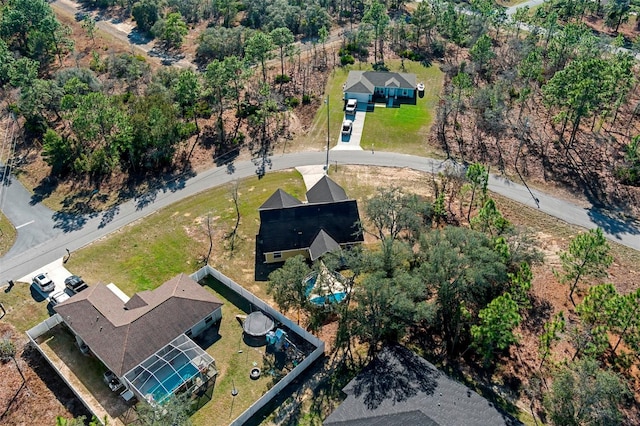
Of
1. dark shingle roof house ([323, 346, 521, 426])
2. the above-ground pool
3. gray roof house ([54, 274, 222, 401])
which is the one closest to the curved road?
gray roof house ([54, 274, 222, 401])

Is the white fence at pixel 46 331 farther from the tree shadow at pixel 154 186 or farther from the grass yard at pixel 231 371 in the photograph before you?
the tree shadow at pixel 154 186

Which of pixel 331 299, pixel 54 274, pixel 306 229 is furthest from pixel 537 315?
pixel 54 274

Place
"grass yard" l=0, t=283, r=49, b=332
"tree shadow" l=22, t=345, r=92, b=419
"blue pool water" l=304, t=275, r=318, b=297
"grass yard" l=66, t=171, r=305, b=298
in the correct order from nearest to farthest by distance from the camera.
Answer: "tree shadow" l=22, t=345, r=92, b=419 < "blue pool water" l=304, t=275, r=318, b=297 < "grass yard" l=0, t=283, r=49, b=332 < "grass yard" l=66, t=171, r=305, b=298

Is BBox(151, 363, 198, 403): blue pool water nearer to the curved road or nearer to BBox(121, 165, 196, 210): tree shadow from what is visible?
the curved road

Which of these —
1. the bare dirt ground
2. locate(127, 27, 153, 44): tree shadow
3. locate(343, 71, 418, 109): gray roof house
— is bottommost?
the bare dirt ground

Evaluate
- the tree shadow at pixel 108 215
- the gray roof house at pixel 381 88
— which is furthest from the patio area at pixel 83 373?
the gray roof house at pixel 381 88

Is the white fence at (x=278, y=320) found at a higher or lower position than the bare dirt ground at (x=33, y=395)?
higher

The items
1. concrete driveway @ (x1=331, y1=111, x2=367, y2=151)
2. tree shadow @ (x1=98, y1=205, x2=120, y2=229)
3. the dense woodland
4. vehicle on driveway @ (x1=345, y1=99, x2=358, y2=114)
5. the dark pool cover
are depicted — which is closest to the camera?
the dense woodland
